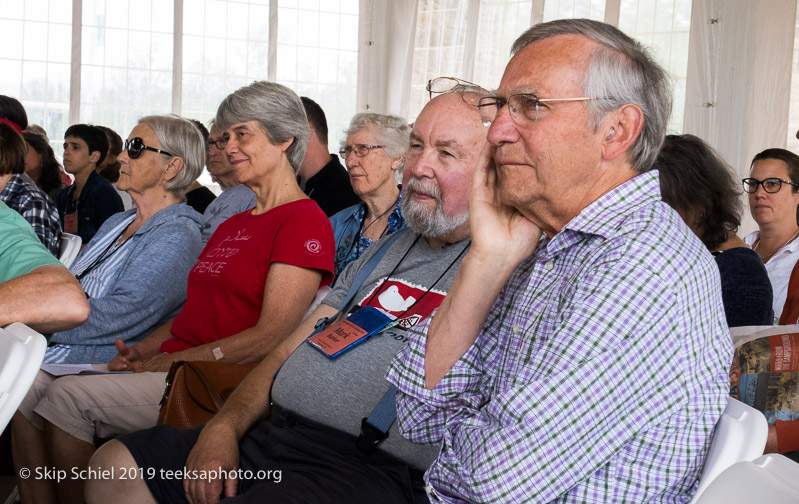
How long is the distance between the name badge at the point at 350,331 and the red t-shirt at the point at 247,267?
1.84ft

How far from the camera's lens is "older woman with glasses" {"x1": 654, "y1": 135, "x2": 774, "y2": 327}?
7.67 feet

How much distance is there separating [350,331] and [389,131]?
218 cm

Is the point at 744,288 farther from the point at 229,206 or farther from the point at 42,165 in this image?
the point at 42,165

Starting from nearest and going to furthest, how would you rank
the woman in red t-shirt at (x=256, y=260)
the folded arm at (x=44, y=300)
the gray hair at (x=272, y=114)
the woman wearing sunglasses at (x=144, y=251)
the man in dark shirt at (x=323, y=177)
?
the folded arm at (x=44, y=300) → the woman in red t-shirt at (x=256, y=260) → the woman wearing sunglasses at (x=144, y=251) → the gray hair at (x=272, y=114) → the man in dark shirt at (x=323, y=177)

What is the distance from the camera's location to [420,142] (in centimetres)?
221

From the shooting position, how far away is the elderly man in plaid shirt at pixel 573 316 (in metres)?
1.07

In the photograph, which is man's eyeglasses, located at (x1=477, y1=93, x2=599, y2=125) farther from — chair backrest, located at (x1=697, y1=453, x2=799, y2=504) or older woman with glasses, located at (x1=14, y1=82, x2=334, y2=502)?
older woman with glasses, located at (x1=14, y1=82, x2=334, y2=502)

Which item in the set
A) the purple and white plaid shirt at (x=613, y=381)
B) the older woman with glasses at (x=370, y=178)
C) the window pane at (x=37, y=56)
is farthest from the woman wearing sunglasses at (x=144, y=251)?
the window pane at (x=37, y=56)

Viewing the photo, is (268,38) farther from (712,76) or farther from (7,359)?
(7,359)

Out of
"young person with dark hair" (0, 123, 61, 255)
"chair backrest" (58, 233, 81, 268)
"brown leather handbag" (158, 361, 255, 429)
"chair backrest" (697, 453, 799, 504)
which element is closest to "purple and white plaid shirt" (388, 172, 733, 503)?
"chair backrest" (697, 453, 799, 504)

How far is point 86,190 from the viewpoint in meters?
5.68

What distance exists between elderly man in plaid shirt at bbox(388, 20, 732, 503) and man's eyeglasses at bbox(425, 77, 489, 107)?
74 centimetres

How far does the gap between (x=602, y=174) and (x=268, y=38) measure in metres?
7.87

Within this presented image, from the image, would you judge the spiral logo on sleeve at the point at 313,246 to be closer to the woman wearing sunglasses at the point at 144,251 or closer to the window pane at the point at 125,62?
the woman wearing sunglasses at the point at 144,251
